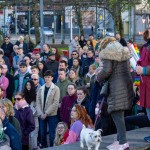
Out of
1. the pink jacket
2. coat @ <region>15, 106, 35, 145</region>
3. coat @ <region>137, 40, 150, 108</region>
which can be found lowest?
coat @ <region>15, 106, 35, 145</region>

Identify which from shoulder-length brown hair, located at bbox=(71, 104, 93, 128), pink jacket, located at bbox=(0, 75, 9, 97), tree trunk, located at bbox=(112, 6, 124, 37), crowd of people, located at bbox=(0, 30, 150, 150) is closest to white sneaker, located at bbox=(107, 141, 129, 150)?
crowd of people, located at bbox=(0, 30, 150, 150)

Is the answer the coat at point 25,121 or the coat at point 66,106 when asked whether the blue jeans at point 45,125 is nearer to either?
the coat at point 66,106

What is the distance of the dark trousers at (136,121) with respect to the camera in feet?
37.6

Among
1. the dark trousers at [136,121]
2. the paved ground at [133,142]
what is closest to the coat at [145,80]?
the paved ground at [133,142]

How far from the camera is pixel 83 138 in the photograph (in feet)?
31.8

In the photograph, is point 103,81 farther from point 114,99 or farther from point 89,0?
point 89,0

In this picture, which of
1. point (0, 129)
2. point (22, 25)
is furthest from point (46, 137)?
point (22, 25)

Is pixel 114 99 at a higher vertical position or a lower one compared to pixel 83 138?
higher

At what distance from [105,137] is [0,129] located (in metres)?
2.00

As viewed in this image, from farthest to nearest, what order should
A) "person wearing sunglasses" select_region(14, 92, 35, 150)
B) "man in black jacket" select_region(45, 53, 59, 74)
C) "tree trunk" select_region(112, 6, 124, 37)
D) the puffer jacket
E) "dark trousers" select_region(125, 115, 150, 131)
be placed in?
"tree trunk" select_region(112, 6, 124, 37), "man in black jacket" select_region(45, 53, 59, 74), "person wearing sunglasses" select_region(14, 92, 35, 150), "dark trousers" select_region(125, 115, 150, 131), the puffer jacket

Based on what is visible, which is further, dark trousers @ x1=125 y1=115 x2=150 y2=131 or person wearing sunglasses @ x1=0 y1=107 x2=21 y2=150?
dark trousers @ x1=125 y1=115 x2=150 y2=131

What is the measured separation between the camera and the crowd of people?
30.0ft

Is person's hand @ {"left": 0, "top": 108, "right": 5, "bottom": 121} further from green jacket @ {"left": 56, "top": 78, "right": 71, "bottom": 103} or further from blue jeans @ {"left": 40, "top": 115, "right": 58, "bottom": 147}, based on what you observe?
green jacket @ {"left": 56, "top": 78, "right": 71, "bottom": 103}

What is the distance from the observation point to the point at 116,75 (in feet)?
29.9
